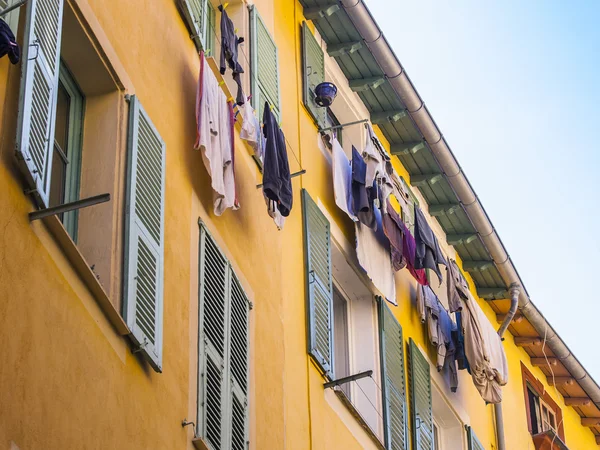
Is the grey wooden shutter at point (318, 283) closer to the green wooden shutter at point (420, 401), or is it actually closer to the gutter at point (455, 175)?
the green wooden shutter at point (420, 401)

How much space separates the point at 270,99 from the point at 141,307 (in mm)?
4408

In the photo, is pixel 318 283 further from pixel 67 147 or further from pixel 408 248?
pixel 67 147

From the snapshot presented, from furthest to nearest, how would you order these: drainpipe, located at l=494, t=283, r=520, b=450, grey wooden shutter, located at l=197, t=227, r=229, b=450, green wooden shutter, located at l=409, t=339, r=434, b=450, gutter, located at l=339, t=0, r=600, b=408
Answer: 1. drainpipe, located at l=494, t=283, r=520, b=450
2. gutter, located at l=339, t=0, r=600, b=408
3. green wooden shutter, located at l=409, t=339, r=434, b=450
4. grey wooden shutter, located at l=197, t=227, r=229, b=450

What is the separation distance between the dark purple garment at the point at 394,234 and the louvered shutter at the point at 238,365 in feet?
12.8

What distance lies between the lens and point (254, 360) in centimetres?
923

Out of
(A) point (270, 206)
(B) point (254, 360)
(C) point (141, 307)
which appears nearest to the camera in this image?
(C) point (141, 307)

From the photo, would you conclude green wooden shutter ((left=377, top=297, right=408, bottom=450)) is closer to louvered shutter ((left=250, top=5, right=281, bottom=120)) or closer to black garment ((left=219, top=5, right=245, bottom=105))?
louvered shutter ((left=250, top=5, right=281, bottom=120))

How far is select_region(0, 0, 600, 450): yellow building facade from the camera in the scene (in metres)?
6.16

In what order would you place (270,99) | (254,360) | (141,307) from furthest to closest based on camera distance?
1. (270,99)
2. (254,360)
3. (141,307)

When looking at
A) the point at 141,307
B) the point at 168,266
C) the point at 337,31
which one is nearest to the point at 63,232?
the point at 141,307

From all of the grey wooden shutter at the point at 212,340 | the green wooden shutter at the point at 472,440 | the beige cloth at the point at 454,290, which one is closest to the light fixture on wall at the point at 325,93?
the beige cloth at the point at 454,290

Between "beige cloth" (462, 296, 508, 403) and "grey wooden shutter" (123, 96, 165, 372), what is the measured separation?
23.4 ft

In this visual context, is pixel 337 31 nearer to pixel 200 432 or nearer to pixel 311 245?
pixel 311 245

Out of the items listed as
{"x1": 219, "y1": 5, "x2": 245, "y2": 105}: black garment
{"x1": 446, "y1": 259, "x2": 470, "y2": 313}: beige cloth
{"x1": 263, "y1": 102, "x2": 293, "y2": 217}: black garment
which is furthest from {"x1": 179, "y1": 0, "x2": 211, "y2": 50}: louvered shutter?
{"x1": 446, "y1": 259, "x2": 470, "y2": 313}: beige cloth
